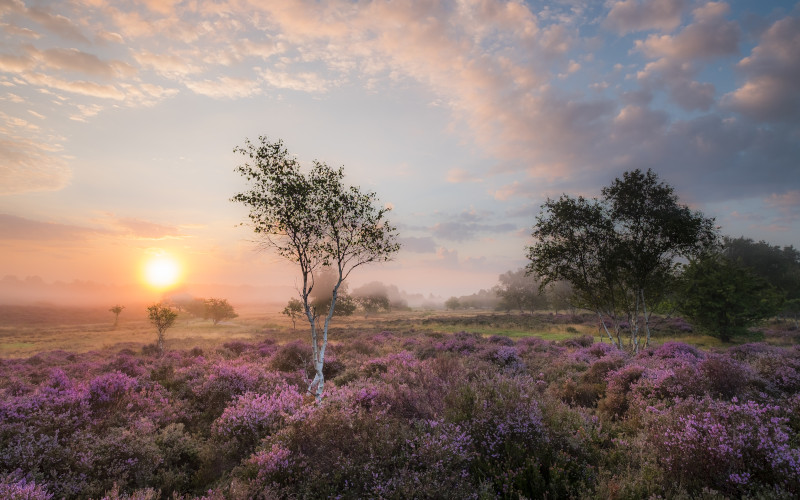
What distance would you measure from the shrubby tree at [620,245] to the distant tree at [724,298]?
12345 mm

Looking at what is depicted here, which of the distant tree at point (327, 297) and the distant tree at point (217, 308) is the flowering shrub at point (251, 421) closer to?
the distant tree at point (327, 297)

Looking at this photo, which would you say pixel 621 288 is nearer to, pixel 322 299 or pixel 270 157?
pixel 270 157

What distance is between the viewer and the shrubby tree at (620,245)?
66.2 feet

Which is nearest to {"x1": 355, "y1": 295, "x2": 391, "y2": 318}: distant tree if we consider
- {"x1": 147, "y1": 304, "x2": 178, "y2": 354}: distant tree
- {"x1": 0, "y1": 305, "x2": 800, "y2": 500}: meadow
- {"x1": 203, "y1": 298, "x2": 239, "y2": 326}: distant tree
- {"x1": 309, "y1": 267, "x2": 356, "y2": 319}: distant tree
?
{"x1": 309, "y1": 267, "x2": 356, "y2": 319}: distant tree

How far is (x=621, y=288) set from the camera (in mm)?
21688

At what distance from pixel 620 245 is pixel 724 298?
1968cm

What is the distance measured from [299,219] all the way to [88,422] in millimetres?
8669

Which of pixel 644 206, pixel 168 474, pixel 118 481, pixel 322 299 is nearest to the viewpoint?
pixel 118 481

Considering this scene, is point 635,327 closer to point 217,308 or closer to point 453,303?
point 217,308

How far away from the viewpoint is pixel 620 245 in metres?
20.8

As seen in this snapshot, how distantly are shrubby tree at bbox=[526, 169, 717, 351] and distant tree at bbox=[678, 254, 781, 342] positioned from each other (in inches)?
486

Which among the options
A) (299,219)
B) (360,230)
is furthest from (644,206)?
(299,219)

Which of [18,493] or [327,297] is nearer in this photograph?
[18,493]

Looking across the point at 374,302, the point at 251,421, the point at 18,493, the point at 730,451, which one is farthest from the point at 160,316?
the point at 374,302
